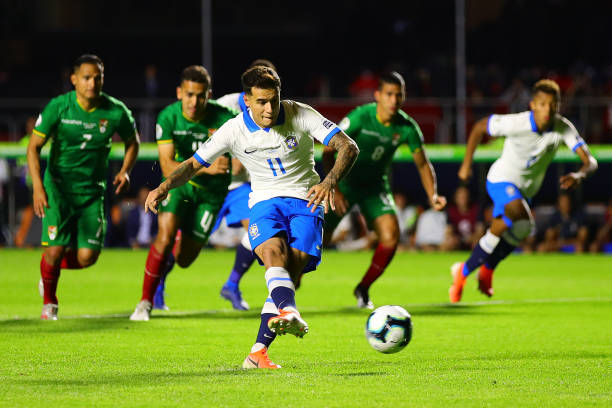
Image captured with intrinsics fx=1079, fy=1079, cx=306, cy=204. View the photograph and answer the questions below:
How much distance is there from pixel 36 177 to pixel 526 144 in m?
5.16

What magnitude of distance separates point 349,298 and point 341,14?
22.5 meters

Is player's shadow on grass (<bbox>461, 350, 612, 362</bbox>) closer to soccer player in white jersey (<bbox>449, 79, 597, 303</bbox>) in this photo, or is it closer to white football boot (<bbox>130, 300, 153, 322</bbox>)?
white football boot (<bbox>130, 300, 153, 322</bbox>)

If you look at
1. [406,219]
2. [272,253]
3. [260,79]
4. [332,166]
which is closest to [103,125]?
[332,166]

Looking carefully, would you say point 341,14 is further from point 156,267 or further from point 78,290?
point 156,267

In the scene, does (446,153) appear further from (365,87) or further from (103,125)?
(103,125)

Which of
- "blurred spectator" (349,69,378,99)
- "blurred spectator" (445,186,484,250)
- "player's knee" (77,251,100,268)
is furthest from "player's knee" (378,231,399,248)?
"blurred spectator" (349,69,378,99)

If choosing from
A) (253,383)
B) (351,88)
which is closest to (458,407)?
(253,383)

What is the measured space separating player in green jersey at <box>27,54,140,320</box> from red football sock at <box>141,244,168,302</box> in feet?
1.62

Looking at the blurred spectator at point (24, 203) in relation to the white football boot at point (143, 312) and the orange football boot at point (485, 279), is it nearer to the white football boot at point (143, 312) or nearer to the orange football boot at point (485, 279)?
the orange football boot at point (485, 279)

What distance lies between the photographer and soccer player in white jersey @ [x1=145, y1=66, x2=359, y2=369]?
670cm

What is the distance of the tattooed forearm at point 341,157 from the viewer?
671cm

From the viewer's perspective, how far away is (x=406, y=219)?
20688 millimetres

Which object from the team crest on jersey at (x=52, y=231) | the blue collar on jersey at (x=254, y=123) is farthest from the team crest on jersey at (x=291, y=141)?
the team crest on jersey at (x=52, y=231)

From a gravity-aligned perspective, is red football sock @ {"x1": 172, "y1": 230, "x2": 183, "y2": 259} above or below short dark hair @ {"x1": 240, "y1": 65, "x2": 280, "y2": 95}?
below
